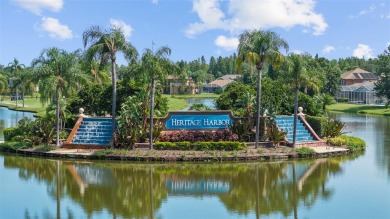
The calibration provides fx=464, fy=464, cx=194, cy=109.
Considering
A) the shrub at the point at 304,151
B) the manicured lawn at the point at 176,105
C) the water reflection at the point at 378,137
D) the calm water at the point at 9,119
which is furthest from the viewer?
the manicured lawn at the point at 176,105

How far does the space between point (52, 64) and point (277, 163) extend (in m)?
15.0

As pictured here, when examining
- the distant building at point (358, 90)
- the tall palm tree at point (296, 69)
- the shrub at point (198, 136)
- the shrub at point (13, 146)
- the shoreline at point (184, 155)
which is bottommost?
the shoreline at point (184, 155)

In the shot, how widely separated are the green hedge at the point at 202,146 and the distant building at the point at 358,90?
5883cm

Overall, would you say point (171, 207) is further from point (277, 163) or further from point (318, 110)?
point (318, 110)

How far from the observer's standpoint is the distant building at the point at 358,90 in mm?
83938

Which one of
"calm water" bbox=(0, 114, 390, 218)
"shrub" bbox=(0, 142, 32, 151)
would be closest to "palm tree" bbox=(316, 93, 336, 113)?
"calm water" bbox=(0, 114, 390, 218)

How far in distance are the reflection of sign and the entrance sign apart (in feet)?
28.6

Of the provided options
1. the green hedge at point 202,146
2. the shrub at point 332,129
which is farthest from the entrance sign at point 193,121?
the shrub at point 332,129

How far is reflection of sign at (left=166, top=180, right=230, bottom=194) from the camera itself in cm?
1936

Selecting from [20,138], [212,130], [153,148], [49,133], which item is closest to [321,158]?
[212,130]

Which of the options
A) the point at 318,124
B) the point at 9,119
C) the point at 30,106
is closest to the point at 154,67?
the point at 318,124

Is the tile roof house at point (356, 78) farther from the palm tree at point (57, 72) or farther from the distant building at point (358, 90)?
the palm tree at point (57, 72)

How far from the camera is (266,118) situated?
29.4m

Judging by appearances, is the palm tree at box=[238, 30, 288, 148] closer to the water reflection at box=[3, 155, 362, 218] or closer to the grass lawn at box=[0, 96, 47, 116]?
the water reflection at box=[3, 155, 362, 218]
